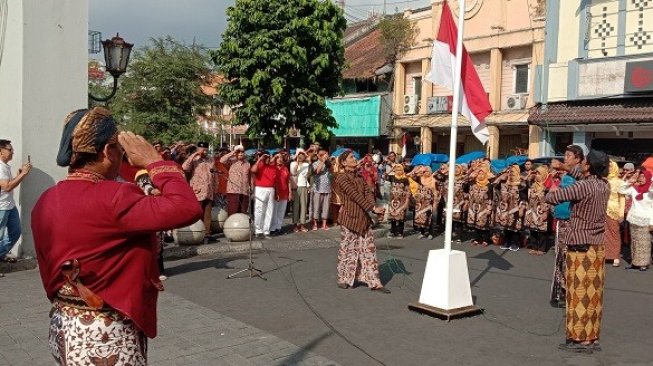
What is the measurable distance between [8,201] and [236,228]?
4.18m

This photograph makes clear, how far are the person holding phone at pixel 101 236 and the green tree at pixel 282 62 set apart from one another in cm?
1792

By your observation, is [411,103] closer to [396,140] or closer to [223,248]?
[396,140]

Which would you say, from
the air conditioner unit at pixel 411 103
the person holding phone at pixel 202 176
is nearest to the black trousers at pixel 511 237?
the person holding phone at pixel 202 176

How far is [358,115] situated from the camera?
31688mm

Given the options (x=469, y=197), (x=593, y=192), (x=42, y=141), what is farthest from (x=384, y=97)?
(x=593, y=192)

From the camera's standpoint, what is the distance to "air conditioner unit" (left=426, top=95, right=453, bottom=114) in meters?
26.9

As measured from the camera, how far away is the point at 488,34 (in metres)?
25.1

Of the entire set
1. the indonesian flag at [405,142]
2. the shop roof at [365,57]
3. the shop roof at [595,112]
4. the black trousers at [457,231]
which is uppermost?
the shop roof at [365,57]

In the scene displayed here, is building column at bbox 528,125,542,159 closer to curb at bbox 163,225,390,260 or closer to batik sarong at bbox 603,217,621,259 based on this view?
batik sarong at bbox 603,217,621,259

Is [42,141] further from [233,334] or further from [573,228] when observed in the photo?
[573,228]

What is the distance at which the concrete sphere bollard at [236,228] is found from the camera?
458 inches

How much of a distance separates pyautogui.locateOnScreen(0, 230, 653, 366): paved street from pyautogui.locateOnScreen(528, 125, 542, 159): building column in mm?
12939

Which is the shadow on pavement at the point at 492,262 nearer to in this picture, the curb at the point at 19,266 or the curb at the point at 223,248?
the curb at the point at 223,248


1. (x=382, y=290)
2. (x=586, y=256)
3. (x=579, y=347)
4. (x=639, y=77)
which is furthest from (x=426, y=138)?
(x=579, y=347)
